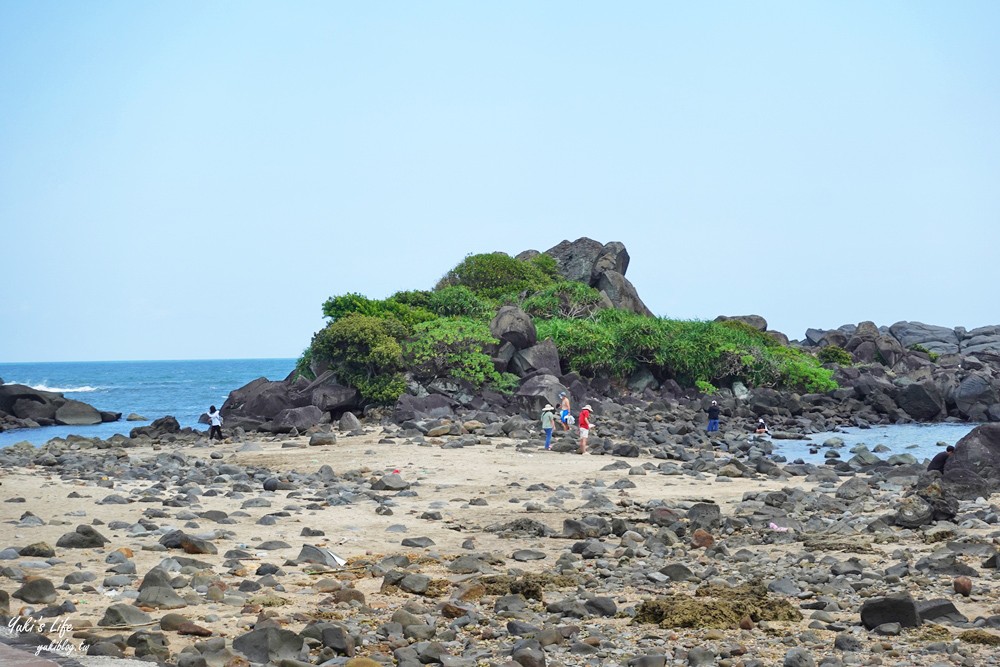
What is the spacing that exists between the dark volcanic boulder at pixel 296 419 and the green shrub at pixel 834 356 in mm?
33816

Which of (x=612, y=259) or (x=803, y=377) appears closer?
(x=803, y=377)

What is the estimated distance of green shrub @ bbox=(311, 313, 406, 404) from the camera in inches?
1364

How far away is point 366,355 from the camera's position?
35.2 meters

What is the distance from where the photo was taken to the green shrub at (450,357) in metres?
35.8

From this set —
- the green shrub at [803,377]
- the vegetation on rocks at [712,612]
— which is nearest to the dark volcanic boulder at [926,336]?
the green shrub at [803,377]

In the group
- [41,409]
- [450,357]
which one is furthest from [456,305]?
[41,409]

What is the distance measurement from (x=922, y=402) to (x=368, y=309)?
23.2m

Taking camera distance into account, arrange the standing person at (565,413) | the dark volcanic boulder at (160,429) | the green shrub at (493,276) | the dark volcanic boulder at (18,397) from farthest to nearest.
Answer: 1. the dark volcanic boulder at (18,397)
2. the green shrub at (493,276)
3. the dark volcanic boulder at (160,429)
4. the standing person at (565,413)

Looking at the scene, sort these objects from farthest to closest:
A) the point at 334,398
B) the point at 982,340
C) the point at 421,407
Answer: the point at 982,340 < the point at 334,398 < the point at 421,407

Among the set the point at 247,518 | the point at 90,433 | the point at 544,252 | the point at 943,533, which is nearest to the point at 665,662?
the point at 943,533

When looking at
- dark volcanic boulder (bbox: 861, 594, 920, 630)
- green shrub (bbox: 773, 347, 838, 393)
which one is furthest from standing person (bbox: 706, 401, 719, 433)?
dark volcanic boulder (bbox: 861, 594, 920, 630)

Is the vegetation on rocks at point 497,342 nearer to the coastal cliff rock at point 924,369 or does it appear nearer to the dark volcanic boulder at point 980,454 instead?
the coastal cliff rock at point 924,369

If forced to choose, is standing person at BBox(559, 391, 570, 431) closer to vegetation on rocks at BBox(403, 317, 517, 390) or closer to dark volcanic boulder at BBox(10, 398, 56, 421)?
vegetation on rocks at BBox(403, 317, 517, 390)

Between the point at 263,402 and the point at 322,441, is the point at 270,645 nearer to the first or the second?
the point at 322,441
